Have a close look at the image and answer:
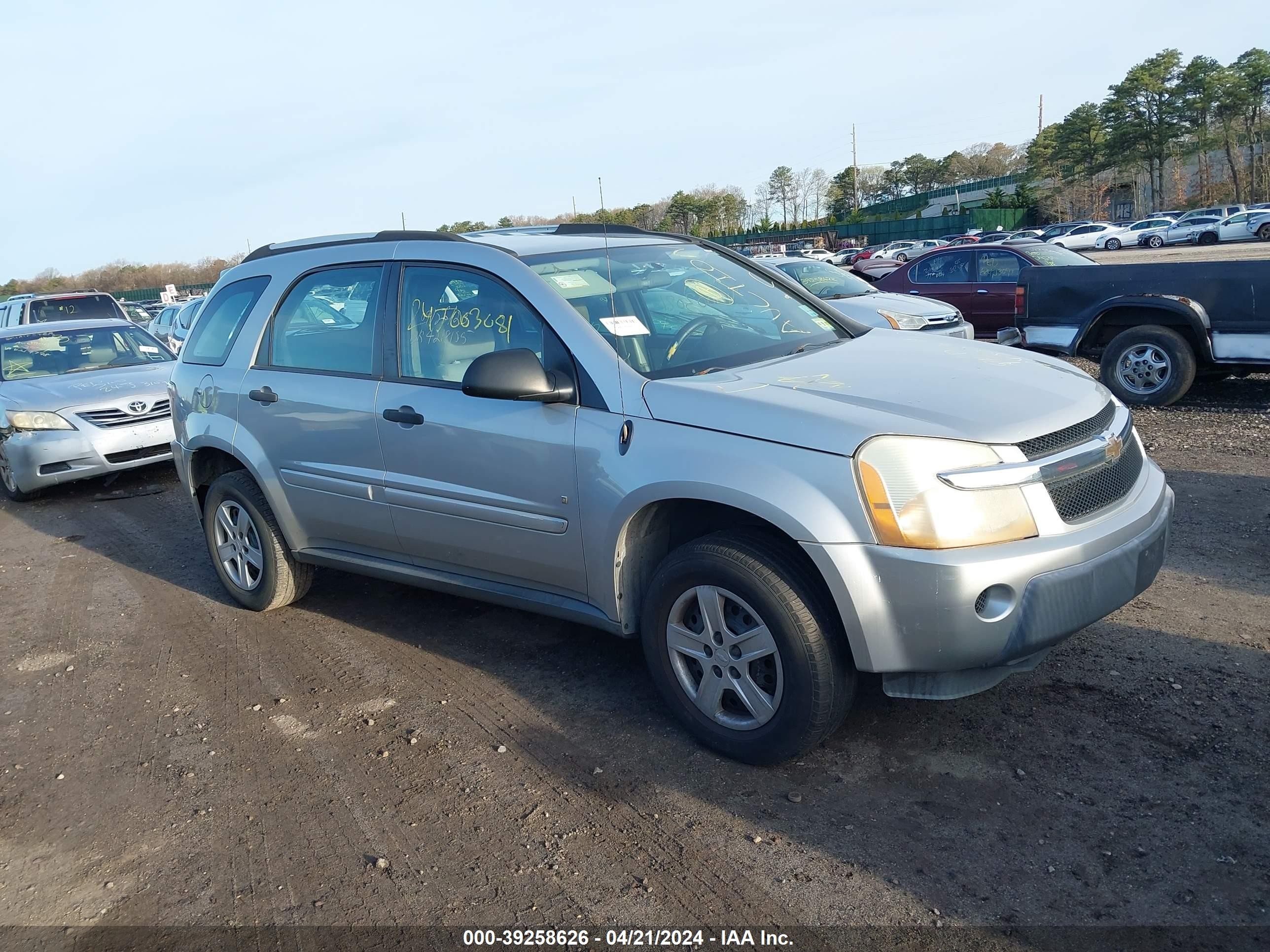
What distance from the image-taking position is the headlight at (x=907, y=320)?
10164 mm

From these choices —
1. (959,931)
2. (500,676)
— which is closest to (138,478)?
(500,676)

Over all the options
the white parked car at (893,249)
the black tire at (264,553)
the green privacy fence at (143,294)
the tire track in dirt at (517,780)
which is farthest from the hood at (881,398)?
the green privacy fence at (143,294)

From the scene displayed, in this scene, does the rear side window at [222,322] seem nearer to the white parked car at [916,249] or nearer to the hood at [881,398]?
the hood at [881,398]

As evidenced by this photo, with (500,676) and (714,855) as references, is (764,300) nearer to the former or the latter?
(500,676)

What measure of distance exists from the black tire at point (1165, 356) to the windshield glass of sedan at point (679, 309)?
520 centimetres

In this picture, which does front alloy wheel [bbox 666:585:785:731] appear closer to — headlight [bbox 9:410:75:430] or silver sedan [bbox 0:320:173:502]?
silver sedan [bbox 0:320:173:502]

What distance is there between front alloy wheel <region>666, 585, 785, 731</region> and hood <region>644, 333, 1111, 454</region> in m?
0.62

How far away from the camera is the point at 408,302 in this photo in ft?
14.4

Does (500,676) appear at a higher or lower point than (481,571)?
lower

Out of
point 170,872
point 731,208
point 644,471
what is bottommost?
point 170,872

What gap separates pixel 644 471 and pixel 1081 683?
196cm

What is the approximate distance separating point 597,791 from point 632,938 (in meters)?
0.75

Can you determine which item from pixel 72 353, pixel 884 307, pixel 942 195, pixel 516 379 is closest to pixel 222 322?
pixel 516 379

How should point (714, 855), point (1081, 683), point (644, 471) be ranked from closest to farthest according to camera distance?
point (714, 855) → point (644, 471) → point (1081, 683)
